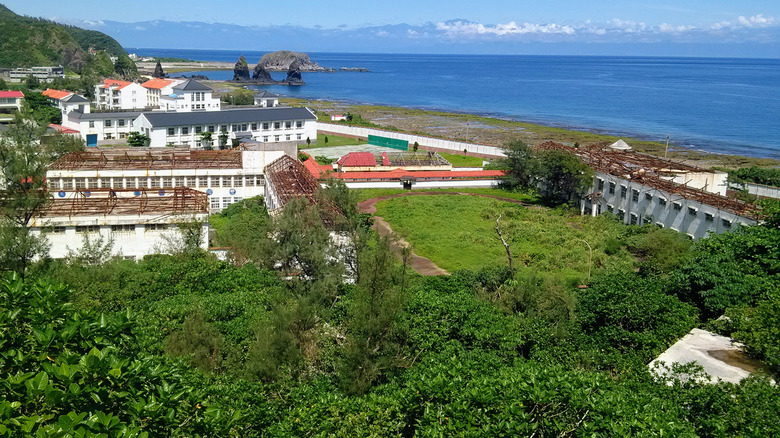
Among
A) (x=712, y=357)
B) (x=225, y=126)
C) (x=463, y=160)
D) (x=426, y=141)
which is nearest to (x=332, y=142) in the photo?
(x=426, y=141)

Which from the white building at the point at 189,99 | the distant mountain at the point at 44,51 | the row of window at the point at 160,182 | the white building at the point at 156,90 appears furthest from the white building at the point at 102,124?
the distant mountain at the point at 44,51

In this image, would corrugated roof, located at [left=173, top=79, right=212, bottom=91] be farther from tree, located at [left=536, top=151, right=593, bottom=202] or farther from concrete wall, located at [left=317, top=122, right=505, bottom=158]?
tree, located at [left=536, top=151, right=593, bottom=202]

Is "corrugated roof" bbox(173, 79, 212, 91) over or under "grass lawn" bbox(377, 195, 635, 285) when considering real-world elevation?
over

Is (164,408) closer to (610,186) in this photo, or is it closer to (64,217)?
(64,217)

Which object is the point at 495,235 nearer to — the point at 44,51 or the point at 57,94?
the point at 57,94

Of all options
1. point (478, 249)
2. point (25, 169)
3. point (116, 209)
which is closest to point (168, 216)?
point (116, 209)

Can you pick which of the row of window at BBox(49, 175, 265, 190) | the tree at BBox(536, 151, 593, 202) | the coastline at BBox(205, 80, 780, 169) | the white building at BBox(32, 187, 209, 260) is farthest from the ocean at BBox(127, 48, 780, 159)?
the white building at BBox(32, 187, 209, 260)

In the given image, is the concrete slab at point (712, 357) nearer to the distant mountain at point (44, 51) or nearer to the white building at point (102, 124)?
the white building at point (102, 124)
